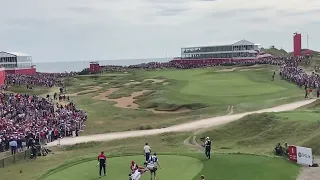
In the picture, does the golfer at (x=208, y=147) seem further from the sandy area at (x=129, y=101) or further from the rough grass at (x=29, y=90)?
the rough grass at (x=29, y=90)

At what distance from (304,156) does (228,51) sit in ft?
374

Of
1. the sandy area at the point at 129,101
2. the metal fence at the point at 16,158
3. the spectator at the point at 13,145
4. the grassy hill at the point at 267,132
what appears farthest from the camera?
the sandy area at the point at 129,101

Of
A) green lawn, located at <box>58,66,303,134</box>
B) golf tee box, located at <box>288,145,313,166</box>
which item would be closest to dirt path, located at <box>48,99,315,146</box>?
green lawn, located at <box>58,66,303,134</box>

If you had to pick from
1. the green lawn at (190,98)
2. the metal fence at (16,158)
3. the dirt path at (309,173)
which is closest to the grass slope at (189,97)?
the green lawn at (190,98)

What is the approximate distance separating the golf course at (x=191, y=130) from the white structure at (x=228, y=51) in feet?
153

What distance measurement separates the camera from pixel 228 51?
139000mm

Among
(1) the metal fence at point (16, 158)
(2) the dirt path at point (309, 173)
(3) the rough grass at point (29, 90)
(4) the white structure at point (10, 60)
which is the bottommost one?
(1) the metal fence at point (16, 158)

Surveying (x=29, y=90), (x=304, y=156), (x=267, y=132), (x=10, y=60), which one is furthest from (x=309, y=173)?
(x=10, y=60)

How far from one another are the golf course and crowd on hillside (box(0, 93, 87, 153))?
1.63 m

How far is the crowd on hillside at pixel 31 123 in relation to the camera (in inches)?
1483

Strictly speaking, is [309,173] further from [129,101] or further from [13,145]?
[129,101]

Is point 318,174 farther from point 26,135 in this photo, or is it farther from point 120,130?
point 120,130

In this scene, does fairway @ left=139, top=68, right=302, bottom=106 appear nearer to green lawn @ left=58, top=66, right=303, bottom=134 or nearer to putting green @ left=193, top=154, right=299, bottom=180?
green lawn @ left=58, top=66, right=303, bottom=134

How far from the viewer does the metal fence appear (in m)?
32.5
